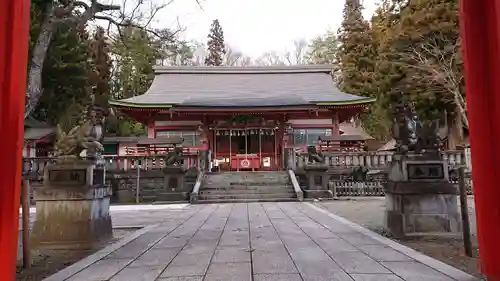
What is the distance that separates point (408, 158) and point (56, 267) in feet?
17.0

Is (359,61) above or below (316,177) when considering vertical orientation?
above

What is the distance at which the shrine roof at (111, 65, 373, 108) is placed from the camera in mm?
20609

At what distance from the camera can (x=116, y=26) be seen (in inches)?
328

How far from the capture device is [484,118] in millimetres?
2814

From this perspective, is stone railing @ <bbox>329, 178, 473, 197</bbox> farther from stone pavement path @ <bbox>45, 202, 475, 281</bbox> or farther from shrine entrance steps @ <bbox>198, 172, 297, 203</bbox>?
stone pavement path @ <bbox>45, 202, 475, 281</bbox>

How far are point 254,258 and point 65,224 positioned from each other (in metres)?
3.11

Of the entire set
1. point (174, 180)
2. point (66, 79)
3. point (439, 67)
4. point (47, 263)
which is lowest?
point (47, 263)

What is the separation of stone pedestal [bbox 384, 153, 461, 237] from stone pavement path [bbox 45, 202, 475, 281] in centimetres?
67

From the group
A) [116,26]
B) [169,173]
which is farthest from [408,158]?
[169,173]

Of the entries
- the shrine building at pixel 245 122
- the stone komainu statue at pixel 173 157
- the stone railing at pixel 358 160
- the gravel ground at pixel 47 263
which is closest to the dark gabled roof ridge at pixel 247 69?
the shrine building at pixel 245 122

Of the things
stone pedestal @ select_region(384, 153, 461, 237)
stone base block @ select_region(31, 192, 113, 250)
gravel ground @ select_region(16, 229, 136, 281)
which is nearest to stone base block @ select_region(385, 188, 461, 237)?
stone pedestal @ select_region(384, 153, 461, 237)

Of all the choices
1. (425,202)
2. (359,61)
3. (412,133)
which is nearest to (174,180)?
(412,133)

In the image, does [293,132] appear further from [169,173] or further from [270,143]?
[169,173]

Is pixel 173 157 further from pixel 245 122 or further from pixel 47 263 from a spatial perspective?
pixel 47 263
